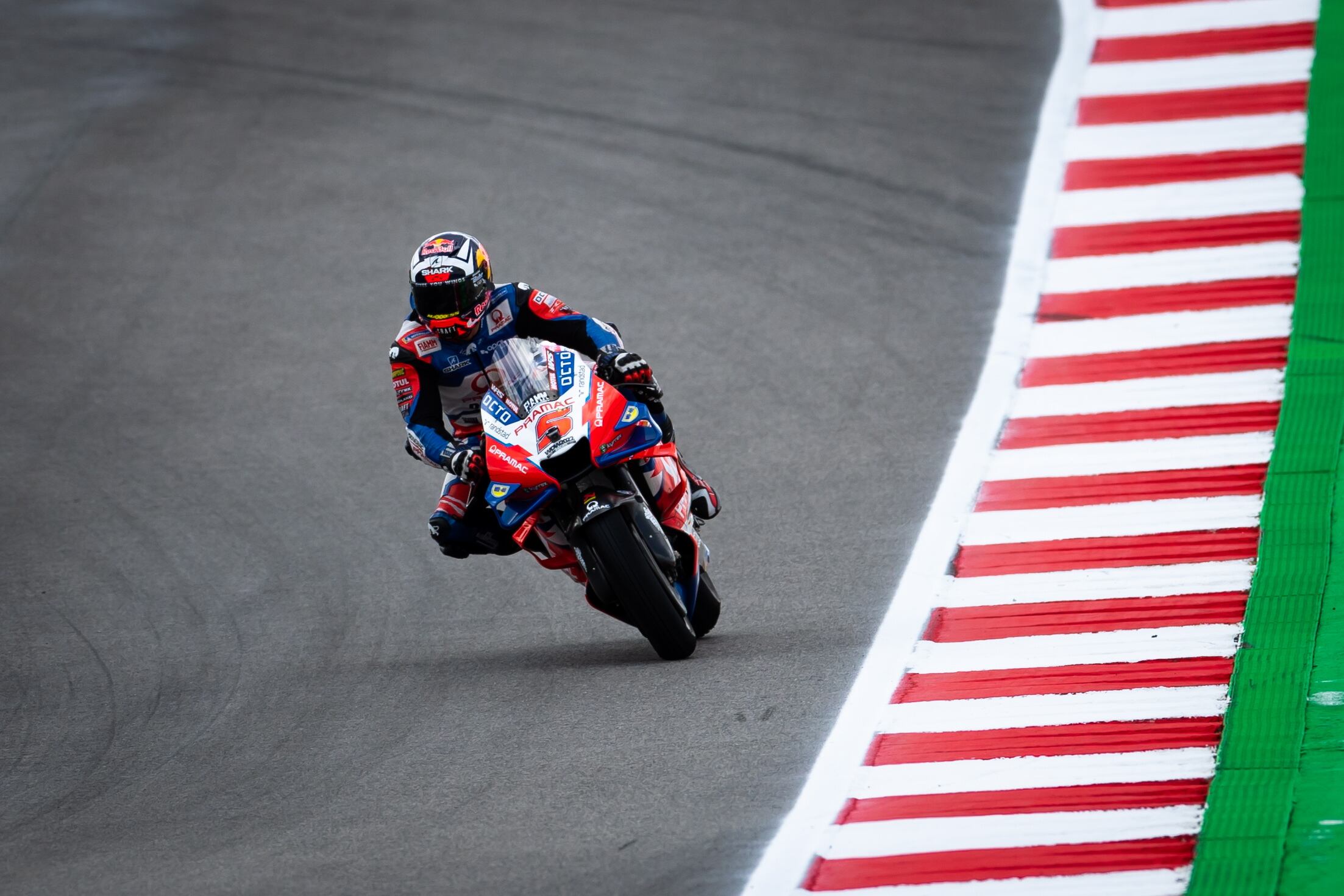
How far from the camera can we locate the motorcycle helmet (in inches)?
297

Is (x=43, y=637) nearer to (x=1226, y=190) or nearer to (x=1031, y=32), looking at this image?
(x=1226, y=190)

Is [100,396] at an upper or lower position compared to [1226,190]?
lower

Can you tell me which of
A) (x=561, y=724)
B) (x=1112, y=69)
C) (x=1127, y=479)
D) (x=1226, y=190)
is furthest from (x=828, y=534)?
(x=1112, y=69)

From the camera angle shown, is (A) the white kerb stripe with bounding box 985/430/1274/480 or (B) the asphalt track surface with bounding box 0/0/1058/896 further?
(A) the white kerb stripe with bounding box 985/430/1274/480

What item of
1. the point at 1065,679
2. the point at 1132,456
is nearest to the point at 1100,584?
the point at 1065,679

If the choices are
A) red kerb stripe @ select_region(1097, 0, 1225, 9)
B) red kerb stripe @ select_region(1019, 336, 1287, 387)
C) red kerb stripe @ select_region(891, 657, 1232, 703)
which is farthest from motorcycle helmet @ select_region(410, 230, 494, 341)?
red kerb stripe @ select_region(1097, 0, 1225, 9)

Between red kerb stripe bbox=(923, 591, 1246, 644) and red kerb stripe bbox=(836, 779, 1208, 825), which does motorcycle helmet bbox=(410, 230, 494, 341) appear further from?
red kerb stripe bbox=(836, 779, 1208, 825)

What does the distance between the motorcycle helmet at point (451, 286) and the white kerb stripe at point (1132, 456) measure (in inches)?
140

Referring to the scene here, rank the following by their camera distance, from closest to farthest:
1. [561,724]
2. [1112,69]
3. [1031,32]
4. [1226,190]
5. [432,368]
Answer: [561,724] → [432,368] → [1226,190] → [1112,69] → [1031,32]

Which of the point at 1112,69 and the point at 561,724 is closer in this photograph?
the point at 561,724

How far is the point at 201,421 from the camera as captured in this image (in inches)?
448

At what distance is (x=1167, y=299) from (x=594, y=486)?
231 inches

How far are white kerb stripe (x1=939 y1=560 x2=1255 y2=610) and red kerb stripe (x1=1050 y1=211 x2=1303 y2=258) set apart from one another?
181 inches

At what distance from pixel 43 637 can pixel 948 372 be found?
19.4 feet
